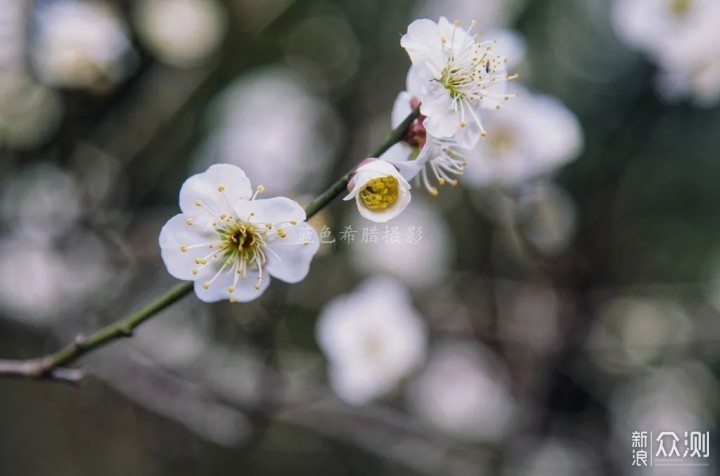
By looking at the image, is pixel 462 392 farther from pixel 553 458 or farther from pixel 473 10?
pixel 473 10

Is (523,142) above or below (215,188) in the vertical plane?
above

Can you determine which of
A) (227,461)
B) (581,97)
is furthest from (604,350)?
(227,461)

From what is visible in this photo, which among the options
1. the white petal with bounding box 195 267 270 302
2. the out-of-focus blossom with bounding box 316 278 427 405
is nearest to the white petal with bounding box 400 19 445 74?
the white petal with bounding box 195 267 270 302

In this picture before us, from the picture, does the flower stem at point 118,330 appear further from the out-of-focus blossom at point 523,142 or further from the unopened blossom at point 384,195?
the out-of-focus blossom at point 523,142

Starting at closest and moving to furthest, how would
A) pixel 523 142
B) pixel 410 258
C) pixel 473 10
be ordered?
pixel 523 142
pixel 473 10
pixel 410 258

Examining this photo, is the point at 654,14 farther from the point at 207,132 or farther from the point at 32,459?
the point at 32,459

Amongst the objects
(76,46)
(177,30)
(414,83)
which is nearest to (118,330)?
(414,83)

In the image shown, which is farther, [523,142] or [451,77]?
[523,142]

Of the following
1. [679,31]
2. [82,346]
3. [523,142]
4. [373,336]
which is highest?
[679,31]
